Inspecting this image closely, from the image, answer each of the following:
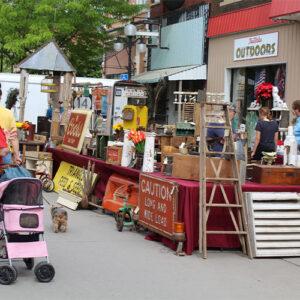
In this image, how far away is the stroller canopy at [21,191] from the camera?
6.16m

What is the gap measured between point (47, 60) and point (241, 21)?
6217mm

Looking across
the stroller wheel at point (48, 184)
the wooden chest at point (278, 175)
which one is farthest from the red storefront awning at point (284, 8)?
the wooden chest at point (278, 175)

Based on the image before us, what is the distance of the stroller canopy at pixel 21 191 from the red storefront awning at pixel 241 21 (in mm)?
11487

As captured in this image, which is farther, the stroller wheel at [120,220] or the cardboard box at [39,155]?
the cardboard box at [39,155]

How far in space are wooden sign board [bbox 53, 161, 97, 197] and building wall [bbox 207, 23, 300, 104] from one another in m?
6.00

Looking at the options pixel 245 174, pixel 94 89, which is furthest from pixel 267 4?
pixel 245 174

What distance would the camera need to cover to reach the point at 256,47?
17.6 meters

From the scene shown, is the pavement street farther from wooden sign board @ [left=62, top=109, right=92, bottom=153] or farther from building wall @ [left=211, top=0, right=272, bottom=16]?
building wall @ [left=211, top=0, right=272, bottom=16]

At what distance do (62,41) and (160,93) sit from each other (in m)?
4.48

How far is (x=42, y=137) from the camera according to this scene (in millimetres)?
14531

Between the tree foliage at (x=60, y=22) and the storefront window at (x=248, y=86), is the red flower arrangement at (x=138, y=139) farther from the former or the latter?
the tree foliage at (x=60, y=22)

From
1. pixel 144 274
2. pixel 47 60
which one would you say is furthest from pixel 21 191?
pixel 47 60

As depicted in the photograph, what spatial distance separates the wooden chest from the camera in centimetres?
797

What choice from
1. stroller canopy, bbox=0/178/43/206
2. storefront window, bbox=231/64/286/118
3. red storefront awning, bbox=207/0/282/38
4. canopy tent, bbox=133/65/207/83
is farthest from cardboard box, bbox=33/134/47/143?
stroller canopy, bbox=0/178/43/206
